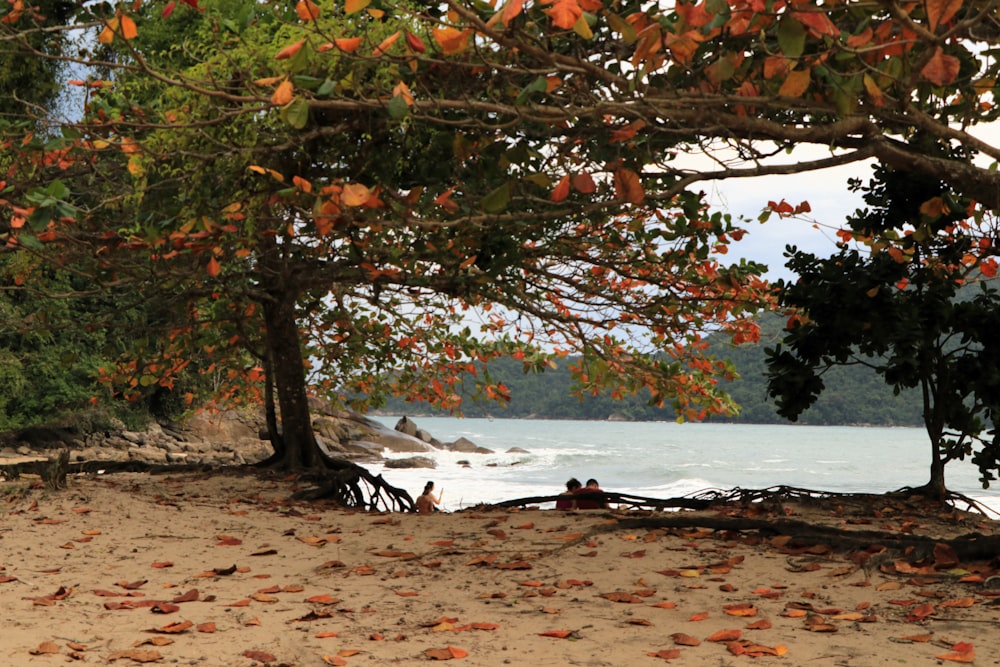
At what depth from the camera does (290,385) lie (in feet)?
40.2

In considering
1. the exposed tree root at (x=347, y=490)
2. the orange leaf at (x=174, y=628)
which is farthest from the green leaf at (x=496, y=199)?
the exposed tree root at (x=347, y=490)

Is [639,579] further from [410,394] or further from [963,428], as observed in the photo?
[410,394]

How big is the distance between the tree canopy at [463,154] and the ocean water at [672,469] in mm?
15913

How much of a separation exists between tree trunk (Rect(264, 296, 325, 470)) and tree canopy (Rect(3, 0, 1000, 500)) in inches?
1.5

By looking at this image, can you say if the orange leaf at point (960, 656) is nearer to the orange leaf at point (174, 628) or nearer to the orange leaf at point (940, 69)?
the orange leaf at point (940, 69)

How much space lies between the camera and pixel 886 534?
694 cm

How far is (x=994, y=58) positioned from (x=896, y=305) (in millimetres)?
3253

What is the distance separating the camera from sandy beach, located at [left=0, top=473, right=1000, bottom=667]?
457cm

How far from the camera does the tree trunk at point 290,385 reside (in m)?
12.0

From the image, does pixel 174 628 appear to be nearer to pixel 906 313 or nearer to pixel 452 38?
pixel 452 38

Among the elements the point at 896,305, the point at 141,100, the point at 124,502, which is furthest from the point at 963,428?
the point at 141,100

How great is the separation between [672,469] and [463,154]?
46.9 meters

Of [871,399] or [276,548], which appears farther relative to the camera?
[871,399]

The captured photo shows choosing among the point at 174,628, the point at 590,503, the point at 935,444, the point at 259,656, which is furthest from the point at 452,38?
the point at 935,444
